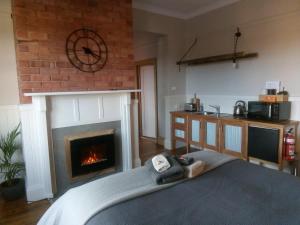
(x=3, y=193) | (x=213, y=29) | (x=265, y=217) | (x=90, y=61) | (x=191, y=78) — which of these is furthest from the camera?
(x=191, y=78)

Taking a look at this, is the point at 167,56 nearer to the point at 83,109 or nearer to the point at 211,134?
the point at 211,134

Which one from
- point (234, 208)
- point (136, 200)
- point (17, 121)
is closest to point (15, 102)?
point (17, 121)

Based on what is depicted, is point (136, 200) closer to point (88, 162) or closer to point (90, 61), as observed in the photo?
point (88, 162)

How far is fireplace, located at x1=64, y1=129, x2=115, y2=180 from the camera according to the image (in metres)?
2.93

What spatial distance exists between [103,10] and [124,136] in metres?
1.86

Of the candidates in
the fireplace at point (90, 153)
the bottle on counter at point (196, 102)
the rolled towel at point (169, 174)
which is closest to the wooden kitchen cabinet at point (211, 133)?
the bottle on counter at point (196, 102)

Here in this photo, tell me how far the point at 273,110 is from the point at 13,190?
141 inches

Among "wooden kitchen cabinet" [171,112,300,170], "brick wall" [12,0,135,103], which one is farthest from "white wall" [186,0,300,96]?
"brick wall" [12,0,135,103]

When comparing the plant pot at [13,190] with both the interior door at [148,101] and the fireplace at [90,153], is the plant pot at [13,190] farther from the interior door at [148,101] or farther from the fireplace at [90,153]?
the interior door at [148,101]

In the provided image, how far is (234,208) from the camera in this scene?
116 centimetres

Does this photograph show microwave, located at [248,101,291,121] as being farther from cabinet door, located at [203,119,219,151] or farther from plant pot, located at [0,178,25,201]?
plant pot, located at [0,178,25,201]

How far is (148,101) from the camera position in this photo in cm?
556

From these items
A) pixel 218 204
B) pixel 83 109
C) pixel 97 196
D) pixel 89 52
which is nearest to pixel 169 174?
pixel 218 204

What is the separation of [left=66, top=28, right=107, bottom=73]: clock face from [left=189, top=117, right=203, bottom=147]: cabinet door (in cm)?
192
